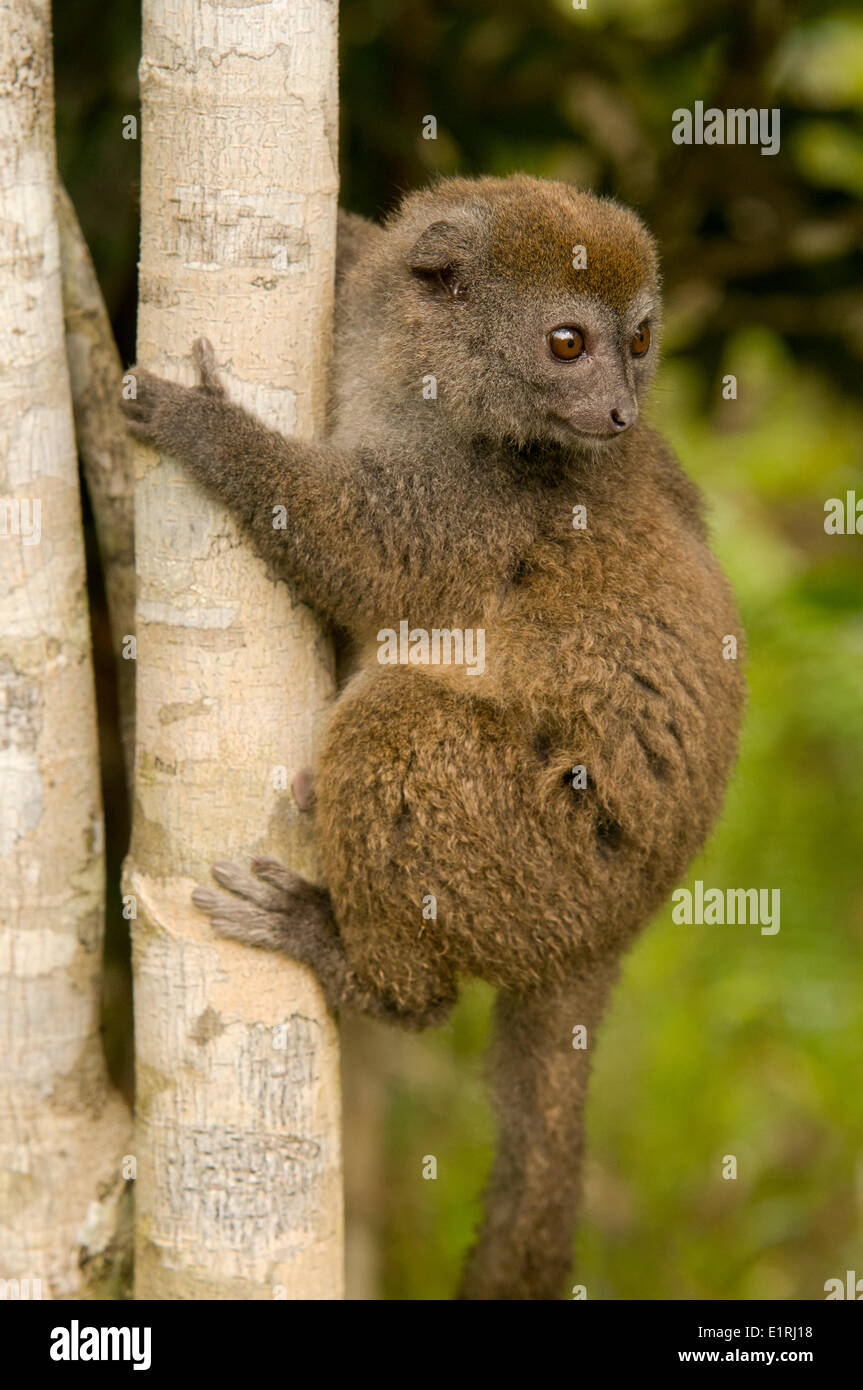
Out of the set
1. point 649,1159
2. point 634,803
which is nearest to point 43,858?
point 634,803

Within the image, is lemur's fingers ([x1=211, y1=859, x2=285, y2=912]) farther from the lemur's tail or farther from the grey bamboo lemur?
the lemur's tail

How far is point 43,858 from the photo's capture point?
416cm

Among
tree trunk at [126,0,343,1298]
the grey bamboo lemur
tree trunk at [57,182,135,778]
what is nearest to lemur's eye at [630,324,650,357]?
the grey bamboo lemur

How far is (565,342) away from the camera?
168 inches

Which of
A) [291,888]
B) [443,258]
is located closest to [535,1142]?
[291,888]

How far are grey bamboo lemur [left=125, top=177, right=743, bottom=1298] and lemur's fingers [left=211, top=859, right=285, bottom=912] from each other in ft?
0.04

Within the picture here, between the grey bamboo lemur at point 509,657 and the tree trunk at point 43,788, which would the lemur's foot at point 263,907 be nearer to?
the grey bamboo lemur at point 509,657

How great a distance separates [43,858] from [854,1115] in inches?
161

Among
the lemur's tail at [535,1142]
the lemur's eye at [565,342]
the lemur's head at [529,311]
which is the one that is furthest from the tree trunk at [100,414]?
the lemur's tail at [535,1142]

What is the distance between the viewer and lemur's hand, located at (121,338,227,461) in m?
3.72

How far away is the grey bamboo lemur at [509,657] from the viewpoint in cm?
412

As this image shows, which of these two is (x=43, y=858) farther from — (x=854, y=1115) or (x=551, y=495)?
(x=854, y=1115)

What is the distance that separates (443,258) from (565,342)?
19.0 inches

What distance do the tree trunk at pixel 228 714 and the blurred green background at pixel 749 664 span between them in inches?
58.6
